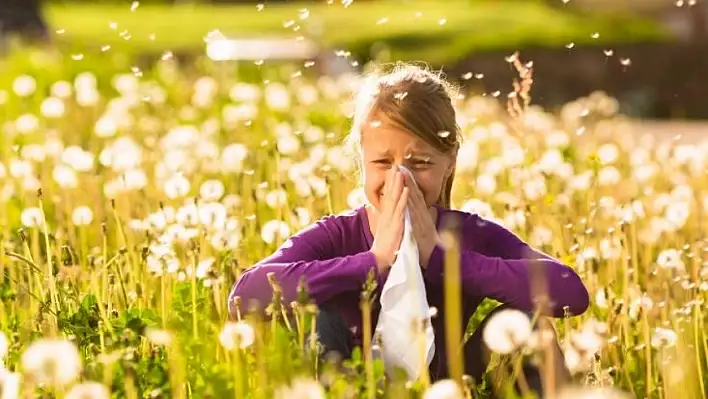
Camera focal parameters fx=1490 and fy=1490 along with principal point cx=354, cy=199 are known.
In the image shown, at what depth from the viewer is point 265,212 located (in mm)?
4816

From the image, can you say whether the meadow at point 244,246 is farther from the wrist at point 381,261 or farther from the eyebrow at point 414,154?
the eyebrow at point 414,154

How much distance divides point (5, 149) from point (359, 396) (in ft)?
13.3

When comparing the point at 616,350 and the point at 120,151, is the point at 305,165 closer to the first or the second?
the point at 120,151

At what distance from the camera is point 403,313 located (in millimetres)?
2926

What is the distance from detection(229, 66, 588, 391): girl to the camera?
9.87 ft

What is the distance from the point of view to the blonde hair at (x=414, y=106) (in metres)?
3.12

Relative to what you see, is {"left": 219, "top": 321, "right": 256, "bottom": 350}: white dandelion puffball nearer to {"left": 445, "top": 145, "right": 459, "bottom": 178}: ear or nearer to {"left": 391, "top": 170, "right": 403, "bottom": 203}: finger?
{"left": 391, "top": 170, "right": 403, "bottom": 203}: finger

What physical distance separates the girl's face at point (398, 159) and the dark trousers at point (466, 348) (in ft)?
0.86

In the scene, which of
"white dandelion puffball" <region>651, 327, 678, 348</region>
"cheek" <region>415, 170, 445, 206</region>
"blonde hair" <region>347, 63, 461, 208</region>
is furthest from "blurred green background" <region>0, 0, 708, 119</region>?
"white dandelion puffball" <region>651, 327, 678, 348</region>

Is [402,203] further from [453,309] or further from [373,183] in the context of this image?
[453,309]

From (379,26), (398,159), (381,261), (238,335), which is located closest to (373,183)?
(398,159)

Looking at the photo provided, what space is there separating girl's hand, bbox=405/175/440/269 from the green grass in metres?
10.4

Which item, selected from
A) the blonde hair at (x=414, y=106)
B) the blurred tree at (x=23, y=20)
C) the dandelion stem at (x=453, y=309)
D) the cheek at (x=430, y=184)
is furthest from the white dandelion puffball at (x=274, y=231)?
the blurred tree at (x=23, y=20)

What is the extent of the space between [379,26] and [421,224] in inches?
716
